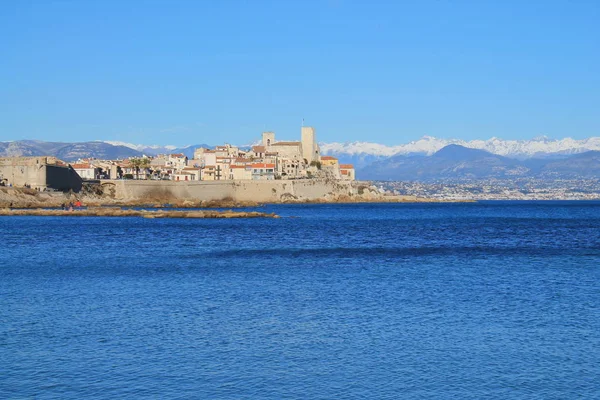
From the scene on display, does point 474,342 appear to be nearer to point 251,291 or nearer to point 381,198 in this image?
point 251,291

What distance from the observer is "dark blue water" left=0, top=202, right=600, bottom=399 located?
41.4ft

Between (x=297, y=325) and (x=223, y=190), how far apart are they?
259 feet

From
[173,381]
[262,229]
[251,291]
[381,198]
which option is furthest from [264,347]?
[381,198]

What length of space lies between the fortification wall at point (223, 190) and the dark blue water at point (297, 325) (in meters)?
56.1

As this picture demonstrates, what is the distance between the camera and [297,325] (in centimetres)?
1689

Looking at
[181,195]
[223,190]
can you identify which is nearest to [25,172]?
[181,195]

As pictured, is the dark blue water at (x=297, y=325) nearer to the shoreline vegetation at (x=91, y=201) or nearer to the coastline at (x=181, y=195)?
the shoreline vegetation at (x=91, y=201)

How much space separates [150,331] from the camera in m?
16.1

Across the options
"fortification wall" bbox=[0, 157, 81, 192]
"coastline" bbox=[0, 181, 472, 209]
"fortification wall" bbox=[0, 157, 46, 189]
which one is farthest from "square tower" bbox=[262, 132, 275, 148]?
"fortification wall" bbox=[0, 157, 46, 189]

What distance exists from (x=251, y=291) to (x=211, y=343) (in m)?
6.74

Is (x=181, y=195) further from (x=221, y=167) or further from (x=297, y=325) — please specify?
(x=297, y=325)

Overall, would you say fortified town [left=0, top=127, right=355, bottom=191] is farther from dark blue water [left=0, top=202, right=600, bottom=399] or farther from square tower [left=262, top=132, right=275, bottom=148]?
dark blue water [left=0, top=202, right=600, bottom=399]

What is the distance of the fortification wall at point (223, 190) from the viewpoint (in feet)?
294

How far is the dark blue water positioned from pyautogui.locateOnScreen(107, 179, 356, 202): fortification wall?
56.1 m
